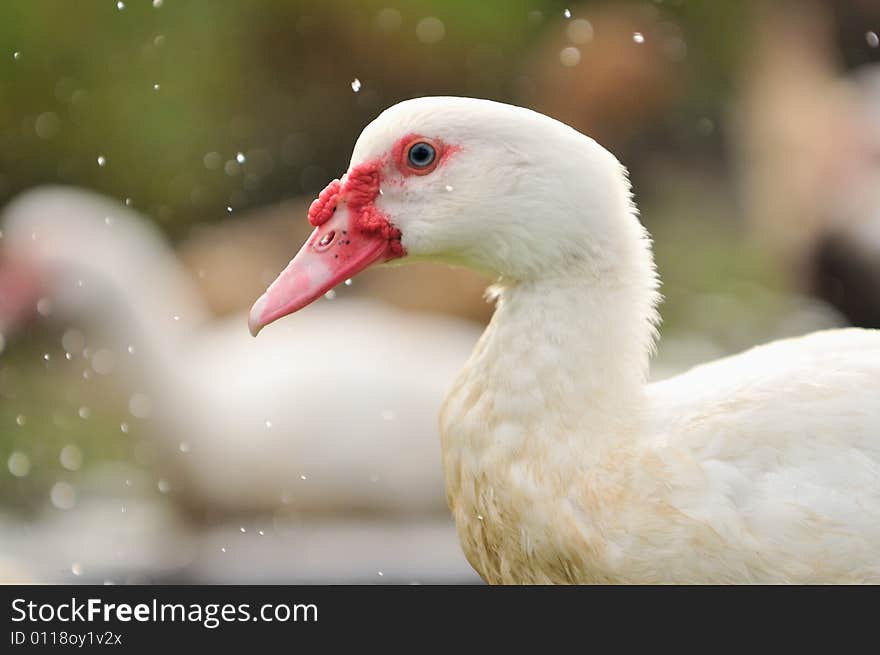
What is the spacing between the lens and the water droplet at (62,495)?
4.37 metres

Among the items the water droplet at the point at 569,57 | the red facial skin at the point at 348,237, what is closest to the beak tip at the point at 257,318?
the red facial skin at the point at 348,237

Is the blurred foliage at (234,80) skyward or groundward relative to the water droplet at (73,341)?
skyward

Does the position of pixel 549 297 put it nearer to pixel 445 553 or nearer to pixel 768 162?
pixel 445 553

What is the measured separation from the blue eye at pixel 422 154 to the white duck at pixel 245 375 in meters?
1.92

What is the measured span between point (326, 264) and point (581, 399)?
0.43 metres

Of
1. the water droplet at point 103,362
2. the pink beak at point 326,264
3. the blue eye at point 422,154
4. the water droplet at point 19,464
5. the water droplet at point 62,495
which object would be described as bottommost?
the pink beak at point 326,264

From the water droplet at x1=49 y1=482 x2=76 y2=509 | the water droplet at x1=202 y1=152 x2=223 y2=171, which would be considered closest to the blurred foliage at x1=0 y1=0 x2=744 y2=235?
the water droplet at x1=202 y1=152 x2=223 y2=171

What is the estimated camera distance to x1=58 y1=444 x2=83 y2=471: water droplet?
182 inches

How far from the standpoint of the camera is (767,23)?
250 inches

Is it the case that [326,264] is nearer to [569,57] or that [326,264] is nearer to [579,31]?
[569,57]

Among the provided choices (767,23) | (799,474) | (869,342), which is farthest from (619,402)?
(767,23)

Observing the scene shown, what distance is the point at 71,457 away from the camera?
15.3ft

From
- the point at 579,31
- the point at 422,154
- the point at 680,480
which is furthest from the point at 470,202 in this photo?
the point at 579,31

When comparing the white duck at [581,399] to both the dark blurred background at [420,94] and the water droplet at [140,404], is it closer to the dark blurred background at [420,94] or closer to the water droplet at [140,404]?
the water droplet at [140,404]
